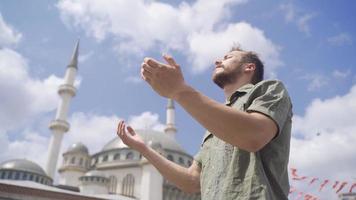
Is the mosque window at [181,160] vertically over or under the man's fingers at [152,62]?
over

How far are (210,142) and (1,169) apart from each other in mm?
41758

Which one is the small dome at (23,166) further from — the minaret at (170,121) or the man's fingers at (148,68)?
the man's fingers at (148,68)

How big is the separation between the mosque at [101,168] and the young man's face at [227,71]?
30.7 metres

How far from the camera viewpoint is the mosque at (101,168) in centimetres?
3819

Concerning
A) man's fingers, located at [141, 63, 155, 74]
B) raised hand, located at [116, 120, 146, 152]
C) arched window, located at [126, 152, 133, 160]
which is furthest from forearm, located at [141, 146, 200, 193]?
arched window, located at [126, 152, 133, 160]

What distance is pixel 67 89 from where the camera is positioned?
130ft

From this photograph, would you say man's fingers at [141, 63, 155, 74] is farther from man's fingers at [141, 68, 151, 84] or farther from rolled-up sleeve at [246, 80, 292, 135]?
rolled-up sleeve at [246, 80, 292, 135]

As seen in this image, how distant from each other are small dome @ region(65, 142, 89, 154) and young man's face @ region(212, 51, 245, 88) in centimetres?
4724

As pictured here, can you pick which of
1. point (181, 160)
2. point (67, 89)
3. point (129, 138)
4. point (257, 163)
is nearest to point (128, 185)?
point (181, 160)

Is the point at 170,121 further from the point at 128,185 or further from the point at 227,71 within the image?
the point at 227,71

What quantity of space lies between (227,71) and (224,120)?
0.79m

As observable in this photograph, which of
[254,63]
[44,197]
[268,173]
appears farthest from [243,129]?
[44,197]

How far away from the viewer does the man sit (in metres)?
1.60

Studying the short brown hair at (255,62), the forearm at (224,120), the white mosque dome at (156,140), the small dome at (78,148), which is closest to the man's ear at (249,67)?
the short brown hair at (255,62)
